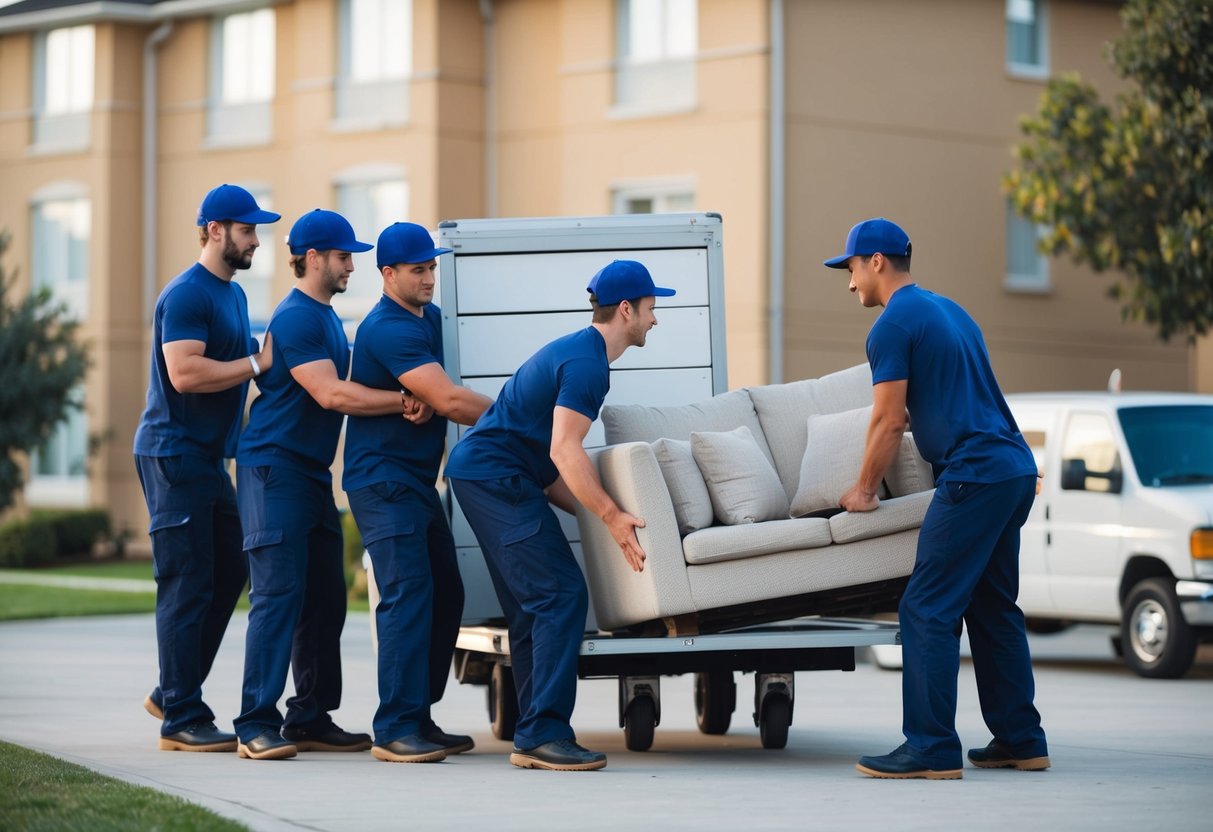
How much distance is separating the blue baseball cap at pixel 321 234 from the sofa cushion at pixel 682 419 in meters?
1.48

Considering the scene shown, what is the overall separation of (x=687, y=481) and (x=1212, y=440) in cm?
743

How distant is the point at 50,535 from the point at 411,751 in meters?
26.9

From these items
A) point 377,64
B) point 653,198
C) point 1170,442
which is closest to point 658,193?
point 653,198

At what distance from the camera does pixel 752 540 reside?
9.02 metres

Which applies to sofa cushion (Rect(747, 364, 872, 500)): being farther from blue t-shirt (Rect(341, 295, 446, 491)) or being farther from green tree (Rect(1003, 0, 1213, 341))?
green tree (Rect(1003, 0, 1213, 341))

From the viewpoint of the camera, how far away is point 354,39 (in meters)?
32.2

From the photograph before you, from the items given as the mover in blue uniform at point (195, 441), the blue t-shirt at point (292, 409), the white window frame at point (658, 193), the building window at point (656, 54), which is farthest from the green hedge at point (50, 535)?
the blue t-shirt at point (292, 409)

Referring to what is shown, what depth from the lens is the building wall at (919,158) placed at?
1093 inches

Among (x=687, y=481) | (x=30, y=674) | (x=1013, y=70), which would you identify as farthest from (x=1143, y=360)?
(x=687, y=481)

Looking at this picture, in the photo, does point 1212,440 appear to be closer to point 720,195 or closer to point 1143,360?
point 720,195

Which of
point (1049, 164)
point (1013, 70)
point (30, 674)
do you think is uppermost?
point (1013, 70)

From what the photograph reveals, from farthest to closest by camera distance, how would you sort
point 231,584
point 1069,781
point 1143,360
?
point 1143,360, point 231,584, point 1069,781

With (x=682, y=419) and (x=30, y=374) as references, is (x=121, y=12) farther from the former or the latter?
(x=682, y=419)

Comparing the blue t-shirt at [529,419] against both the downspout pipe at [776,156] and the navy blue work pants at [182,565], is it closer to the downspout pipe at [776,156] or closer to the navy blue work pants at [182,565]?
the navy blue work pants at [182,565]
